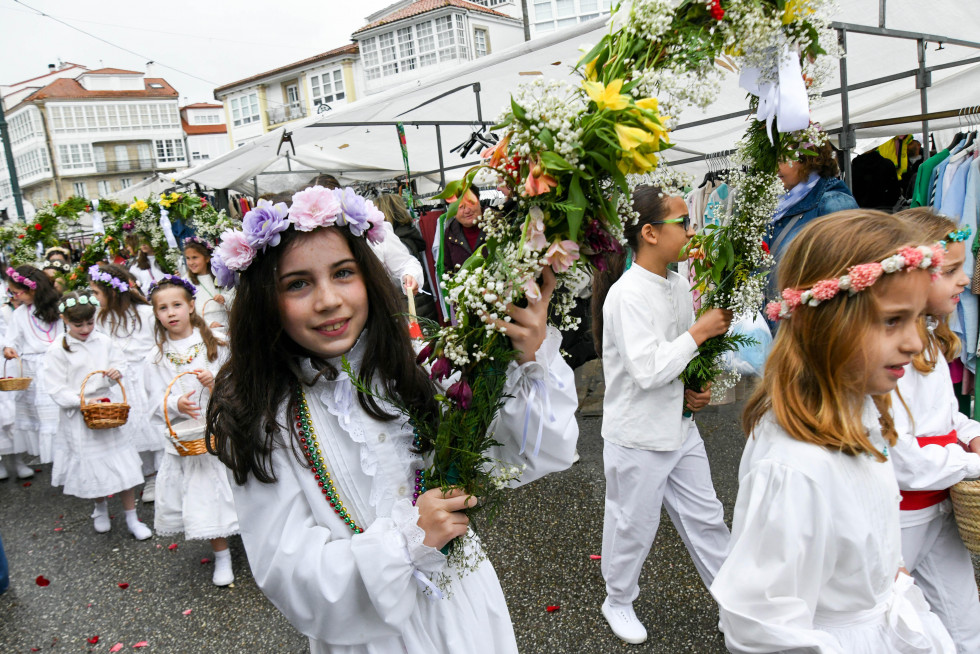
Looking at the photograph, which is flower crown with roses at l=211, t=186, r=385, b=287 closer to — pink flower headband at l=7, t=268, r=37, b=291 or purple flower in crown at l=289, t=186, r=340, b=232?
purple flower in crown at l=289, t=186, r=340, b=232

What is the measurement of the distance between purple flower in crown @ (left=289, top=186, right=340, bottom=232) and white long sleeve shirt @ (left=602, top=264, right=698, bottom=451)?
1.66 meters

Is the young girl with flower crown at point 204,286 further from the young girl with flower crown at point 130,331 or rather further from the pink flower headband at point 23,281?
the pink flower headband at point 23,281

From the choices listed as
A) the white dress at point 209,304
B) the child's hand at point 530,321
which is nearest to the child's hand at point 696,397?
the child's hand at point 530,321

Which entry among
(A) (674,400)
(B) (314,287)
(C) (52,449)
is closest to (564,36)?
(A) (674,400)

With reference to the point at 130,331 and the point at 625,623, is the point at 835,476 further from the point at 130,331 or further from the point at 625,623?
the point at 130,331

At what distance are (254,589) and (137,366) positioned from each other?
10.0 ft

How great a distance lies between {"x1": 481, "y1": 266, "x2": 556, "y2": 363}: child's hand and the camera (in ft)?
4.88

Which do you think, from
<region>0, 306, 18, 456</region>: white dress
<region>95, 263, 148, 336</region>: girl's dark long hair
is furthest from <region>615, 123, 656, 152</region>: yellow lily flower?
<region>0, 306, 18, 456</region>: white dress

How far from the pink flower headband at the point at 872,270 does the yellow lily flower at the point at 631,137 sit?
73cm

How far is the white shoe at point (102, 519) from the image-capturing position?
518 centimetres

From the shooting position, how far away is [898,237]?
5.54 ft

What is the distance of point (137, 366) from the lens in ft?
20.4

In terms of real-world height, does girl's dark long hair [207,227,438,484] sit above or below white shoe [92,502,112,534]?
above

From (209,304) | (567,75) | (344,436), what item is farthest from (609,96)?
(209,304)
